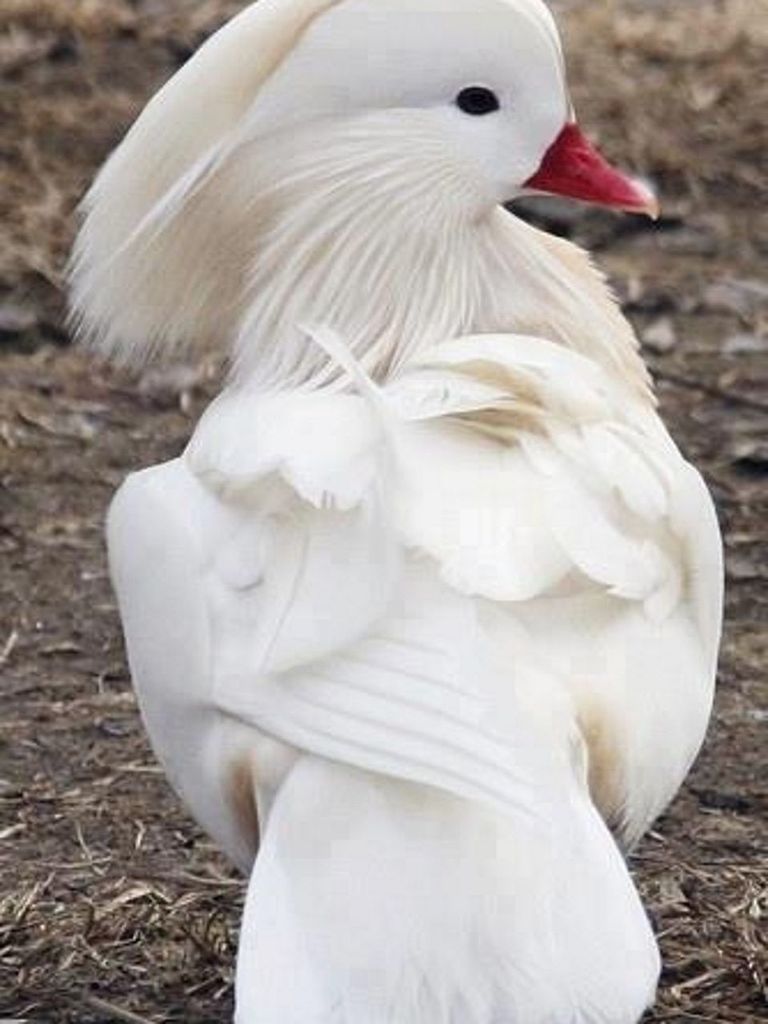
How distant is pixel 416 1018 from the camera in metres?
3.51

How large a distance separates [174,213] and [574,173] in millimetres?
475

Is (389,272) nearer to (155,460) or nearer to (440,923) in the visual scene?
(440,923)

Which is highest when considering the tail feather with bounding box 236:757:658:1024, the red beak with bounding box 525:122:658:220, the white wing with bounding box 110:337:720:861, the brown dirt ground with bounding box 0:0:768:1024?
the red beak with bounding box 525:122:658:220

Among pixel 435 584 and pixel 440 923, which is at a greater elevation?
pixel 435 584

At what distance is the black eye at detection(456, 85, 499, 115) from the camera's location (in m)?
3.94

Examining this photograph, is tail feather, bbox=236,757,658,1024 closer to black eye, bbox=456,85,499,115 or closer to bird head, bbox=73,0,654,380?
bird head, bbox=73,0,654,380

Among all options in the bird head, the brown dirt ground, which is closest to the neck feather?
the bird head

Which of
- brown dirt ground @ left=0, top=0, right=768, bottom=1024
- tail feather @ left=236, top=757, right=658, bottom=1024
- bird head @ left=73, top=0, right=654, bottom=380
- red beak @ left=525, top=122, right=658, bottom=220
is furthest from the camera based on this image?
brown dirt ground @ left=0, top=0, right=768, bottom=1024

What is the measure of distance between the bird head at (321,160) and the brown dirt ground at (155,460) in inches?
32.6

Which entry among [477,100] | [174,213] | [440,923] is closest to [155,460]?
[174,213]

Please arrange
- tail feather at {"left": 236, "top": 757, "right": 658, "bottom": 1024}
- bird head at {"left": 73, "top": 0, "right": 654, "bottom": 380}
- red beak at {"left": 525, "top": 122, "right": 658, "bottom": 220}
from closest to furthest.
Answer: tail feather at {"left": 236, "top": 757, "right": 658, "bottom": 1024} < bird head at {"left": 73, "top": 0, "right": 654, "bottom": 380} < red beak at {"left": 525, "top": 122, "right": 658, "bottom": 220}

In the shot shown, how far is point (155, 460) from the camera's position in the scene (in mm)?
6145

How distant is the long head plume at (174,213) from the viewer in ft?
12.9

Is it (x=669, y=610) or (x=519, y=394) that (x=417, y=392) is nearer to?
(x=519, y=394)
